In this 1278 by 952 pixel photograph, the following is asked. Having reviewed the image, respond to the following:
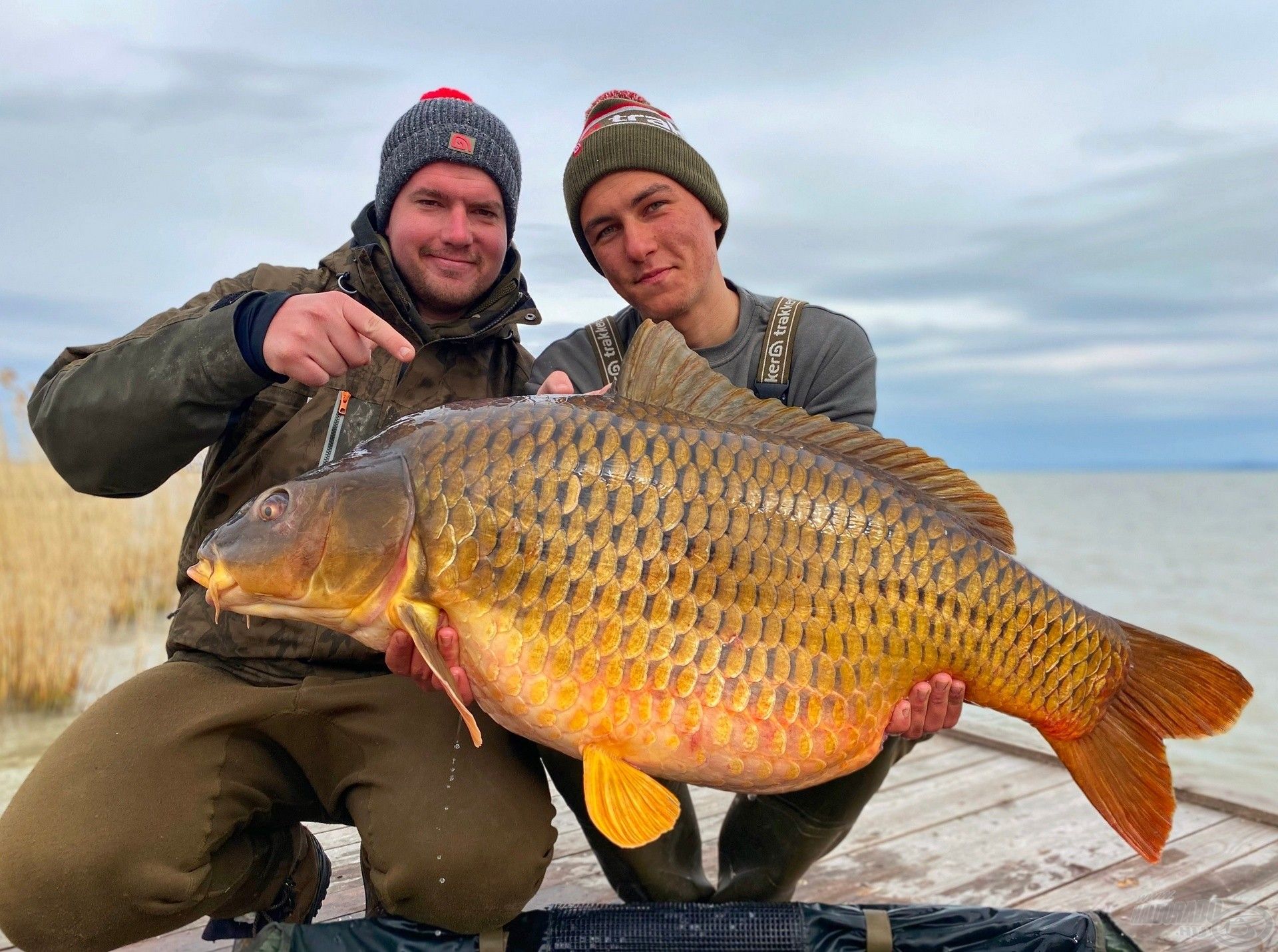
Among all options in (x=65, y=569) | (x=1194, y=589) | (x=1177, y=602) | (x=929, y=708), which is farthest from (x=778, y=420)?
(x=1194, y=589)

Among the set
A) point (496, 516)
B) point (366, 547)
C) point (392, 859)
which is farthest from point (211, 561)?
point (392, 859)

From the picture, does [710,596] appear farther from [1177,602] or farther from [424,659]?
[1177,602]

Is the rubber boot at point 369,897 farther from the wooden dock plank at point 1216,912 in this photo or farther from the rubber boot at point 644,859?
the wooden dock plank at point 1216,912

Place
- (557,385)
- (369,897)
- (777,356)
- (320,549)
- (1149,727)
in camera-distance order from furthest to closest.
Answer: (777,356) → (369,897) → (557,385) → (1149,727) → (320,549)

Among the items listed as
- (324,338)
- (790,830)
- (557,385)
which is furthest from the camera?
(790,830)

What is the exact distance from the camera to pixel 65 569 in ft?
16.2

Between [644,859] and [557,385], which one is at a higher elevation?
[557,385]

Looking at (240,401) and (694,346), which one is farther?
(694,346)

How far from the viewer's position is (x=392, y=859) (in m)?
1.77

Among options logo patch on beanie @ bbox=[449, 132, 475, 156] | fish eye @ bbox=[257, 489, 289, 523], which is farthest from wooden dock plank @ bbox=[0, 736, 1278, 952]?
logo patch on beanie @ bbox=[449, 132, 475, 156]

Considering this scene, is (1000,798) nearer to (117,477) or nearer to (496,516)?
(496,516)

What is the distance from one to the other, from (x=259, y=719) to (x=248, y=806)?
0.17 metres

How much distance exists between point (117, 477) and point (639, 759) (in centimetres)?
113

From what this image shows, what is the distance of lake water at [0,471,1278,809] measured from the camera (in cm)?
386
